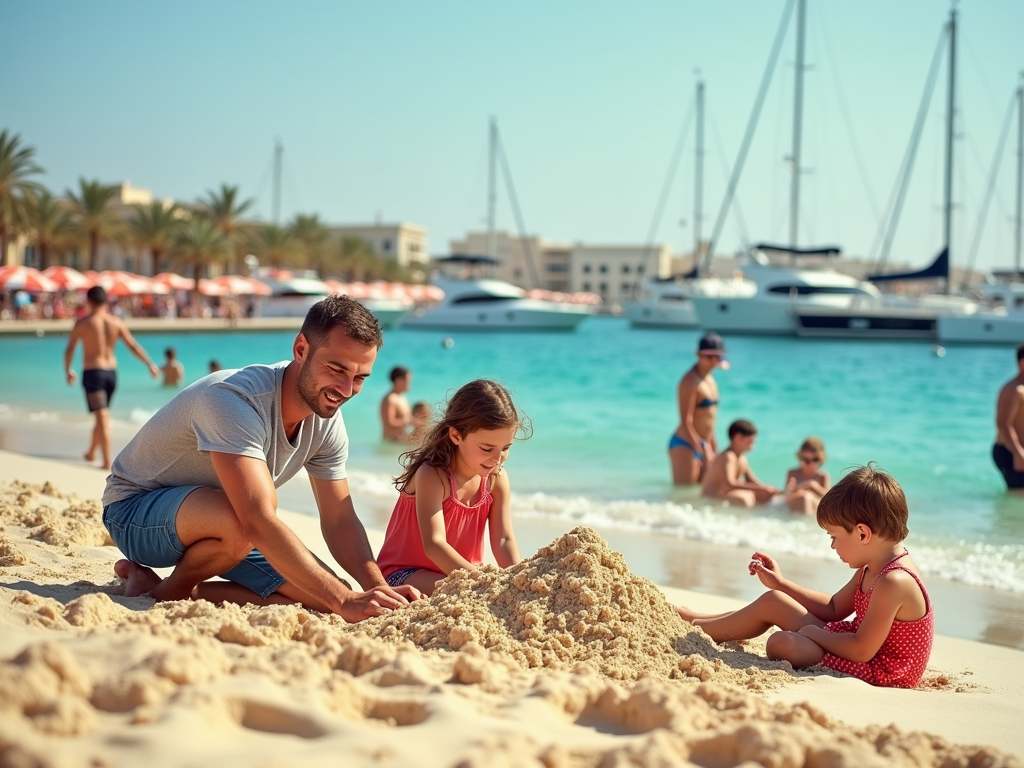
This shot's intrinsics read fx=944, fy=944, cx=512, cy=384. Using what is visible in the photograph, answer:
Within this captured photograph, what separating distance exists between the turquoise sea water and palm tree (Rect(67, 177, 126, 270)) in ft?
24.9

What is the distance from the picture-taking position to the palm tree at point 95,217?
42312 millimetres

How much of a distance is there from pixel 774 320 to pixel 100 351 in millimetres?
37038

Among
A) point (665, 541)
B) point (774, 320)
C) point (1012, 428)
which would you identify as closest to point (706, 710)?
point (665, 541)

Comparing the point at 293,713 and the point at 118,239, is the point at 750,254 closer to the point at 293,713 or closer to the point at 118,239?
the point at 118,239

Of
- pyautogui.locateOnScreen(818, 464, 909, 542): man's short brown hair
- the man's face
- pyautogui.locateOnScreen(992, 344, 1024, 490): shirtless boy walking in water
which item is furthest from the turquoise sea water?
pyautogui.locateOnScreen(818, 464, 909, 542): man's short brown hair

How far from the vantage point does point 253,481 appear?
330cm

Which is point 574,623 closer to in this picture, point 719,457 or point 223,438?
point 223,438

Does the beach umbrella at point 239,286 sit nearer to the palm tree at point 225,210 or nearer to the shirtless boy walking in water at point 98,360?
Answer: the palm tree at point 225,210

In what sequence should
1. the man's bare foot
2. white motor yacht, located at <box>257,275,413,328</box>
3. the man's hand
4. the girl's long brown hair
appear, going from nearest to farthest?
the man's hand → the man's bare foot → the girl's long brown hair → white motor yacht, located at <box>257,275,413,328</box>

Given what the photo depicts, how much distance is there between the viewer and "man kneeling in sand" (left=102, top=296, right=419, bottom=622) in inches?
130

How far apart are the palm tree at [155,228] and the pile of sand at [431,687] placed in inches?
1826

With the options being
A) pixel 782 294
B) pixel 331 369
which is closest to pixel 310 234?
pixel 782 294

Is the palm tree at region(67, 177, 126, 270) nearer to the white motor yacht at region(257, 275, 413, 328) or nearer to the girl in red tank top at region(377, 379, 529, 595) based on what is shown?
the white motor yacht at region(257, 275, 413, 328)

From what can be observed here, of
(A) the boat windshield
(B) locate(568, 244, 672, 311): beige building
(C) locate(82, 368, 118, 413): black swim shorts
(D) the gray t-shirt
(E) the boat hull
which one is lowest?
(C) locate(82, 368, 118, 413): black swim shorts
